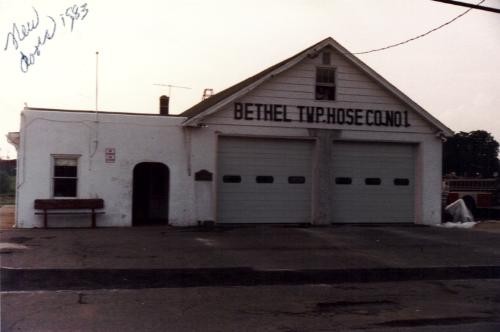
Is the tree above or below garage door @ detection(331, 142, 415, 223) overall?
above

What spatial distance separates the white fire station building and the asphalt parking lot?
7.29 feet

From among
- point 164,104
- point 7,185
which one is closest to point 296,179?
point 164,104

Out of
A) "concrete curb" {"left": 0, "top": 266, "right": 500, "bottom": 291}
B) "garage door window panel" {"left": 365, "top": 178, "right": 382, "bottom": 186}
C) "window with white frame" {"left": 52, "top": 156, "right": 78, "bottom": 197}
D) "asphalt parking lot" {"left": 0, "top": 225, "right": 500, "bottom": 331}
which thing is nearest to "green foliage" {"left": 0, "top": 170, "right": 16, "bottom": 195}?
"window with white frame" {"left": 52, "top": 156, "right": 78, "bottom": 197}

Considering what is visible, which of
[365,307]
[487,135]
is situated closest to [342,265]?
[365,307]

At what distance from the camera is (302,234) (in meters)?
17.3

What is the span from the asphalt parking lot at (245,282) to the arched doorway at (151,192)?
13.8 feet

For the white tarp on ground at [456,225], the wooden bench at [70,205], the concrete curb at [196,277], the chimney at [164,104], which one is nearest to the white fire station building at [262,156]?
the wooden bench at [70,205]

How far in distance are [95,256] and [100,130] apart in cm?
679

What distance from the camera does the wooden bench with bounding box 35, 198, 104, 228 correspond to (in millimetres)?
17828

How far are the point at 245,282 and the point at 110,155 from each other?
910 centimetres

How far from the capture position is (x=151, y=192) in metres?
21.2

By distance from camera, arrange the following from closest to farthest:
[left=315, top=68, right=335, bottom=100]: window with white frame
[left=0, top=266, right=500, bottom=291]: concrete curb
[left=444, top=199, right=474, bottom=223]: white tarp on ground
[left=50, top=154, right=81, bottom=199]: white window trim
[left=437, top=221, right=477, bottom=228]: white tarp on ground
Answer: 1. [left=0, top=266, right=500, bottom=291]: concrete curb
2. [left=50, top=154, right=81, bottom=199]: white window trim
3. [left=315, top=68, right=335, bottom=100]: window with white frame
4. [left=437, top=221, right=477, bottom=228]: white tarp on ground
5. [left=444, top=199, right=474, bottom=223]: white tarp on ground

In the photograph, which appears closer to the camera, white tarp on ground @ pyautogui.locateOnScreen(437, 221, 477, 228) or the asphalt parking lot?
the asphalt parking lot

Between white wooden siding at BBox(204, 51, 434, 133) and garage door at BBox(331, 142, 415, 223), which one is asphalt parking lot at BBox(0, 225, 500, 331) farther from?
white wooden siding at BBox(204, 51, 434, 133)
